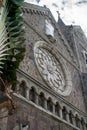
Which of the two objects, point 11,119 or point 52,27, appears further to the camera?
point 52,27

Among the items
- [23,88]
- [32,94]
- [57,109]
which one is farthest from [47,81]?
[23,88]

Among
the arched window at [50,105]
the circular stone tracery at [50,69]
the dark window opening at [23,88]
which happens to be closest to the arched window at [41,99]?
the arched window at [50,105]

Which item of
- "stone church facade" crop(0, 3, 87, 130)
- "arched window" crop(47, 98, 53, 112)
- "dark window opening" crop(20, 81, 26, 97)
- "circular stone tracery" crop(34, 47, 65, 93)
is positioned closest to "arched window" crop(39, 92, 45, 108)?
"stone church facade" crop(0, 3, 87, 130)

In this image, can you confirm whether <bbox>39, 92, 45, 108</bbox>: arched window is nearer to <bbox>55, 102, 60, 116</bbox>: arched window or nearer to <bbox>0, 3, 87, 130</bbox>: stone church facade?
<bbox>0, 3, 87, 130</bbox>: stone church facade

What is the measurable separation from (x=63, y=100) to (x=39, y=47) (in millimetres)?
2657

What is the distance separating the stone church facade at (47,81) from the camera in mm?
9662

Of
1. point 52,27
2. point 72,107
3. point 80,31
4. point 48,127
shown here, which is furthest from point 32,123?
point 80,31

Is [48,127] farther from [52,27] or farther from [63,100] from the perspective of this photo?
[52,27]

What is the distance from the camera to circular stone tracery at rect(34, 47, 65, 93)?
1228 cm

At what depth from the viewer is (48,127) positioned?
404 inches

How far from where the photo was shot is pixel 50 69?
13.1 meters

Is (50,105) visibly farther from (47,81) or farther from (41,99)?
(47,81)

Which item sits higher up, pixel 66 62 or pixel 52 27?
pixel 52 27

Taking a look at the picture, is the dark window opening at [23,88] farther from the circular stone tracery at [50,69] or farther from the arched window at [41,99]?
the circular stone tracery at [50,69]
